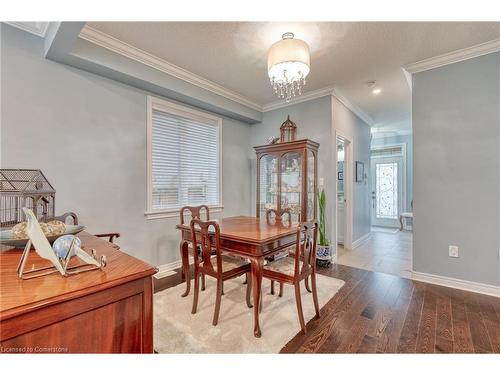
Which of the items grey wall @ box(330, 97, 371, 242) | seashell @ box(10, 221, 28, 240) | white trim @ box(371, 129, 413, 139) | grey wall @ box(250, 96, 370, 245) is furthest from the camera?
white trim @ box(371, 129, 413, 139)

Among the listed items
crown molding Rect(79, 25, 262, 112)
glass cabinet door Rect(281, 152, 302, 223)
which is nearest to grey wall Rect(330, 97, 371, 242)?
glass cabinet door Rect(281, 152, 302, 223)

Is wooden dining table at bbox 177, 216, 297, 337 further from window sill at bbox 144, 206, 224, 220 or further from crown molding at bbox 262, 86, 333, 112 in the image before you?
crown molding at bbox 262, 86, 333, 112

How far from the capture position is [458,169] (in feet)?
8.55

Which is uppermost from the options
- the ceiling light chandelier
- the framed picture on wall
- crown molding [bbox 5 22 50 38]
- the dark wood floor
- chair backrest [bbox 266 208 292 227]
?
crown molding [bbox 5 22 50 38]

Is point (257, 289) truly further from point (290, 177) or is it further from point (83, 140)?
point (83, 140)

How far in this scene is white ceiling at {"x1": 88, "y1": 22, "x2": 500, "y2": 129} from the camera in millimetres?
2131

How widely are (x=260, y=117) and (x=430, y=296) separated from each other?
350cm

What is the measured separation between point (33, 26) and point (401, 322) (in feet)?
13.4

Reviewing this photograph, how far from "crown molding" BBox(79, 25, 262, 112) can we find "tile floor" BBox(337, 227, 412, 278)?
10.5 ft

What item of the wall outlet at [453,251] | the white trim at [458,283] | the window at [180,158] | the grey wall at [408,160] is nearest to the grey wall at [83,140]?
the window at [180,158]

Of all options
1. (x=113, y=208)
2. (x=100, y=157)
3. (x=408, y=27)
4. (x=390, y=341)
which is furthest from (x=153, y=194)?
(x=408, y=27)

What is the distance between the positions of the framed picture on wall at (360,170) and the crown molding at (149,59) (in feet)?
8.89

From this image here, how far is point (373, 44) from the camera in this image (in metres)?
2.39

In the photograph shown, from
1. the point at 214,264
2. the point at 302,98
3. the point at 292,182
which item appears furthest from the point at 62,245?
the point at 302,98
